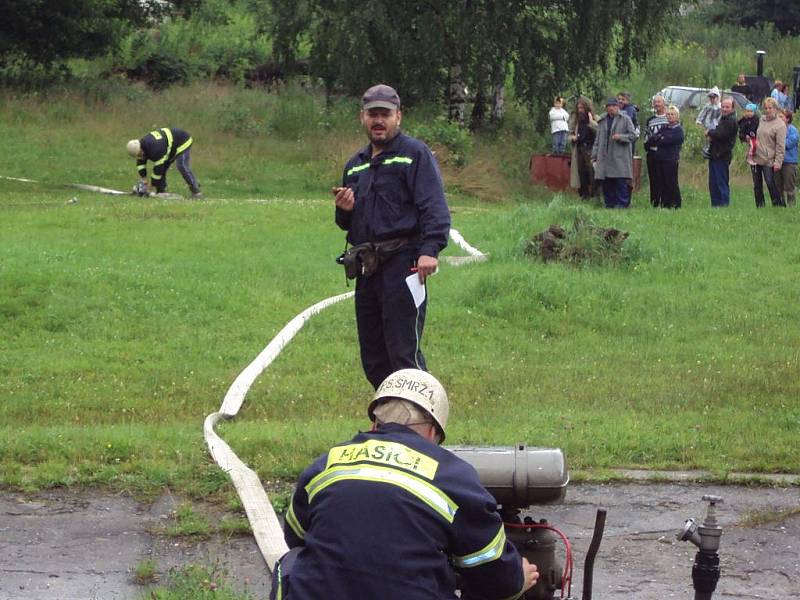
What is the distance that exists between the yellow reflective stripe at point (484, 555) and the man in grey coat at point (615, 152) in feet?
51.8

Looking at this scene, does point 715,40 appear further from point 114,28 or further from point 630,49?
point 114,28

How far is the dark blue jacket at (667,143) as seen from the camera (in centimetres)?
1936

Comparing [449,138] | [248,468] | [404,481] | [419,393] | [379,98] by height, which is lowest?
[449,138]

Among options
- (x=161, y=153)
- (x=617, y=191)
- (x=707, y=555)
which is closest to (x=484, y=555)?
(x=707, y=555)

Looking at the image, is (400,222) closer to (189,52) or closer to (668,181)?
(668,181)

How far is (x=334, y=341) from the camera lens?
448 inches

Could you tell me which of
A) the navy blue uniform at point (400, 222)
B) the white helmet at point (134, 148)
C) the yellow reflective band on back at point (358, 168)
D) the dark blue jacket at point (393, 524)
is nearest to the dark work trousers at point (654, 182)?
the white helmet at point (134, 148)

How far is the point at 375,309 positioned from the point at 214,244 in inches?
341

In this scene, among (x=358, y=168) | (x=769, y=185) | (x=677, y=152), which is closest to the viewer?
(x=358, y=168)

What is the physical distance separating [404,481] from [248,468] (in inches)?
138

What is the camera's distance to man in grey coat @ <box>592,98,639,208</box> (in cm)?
1939

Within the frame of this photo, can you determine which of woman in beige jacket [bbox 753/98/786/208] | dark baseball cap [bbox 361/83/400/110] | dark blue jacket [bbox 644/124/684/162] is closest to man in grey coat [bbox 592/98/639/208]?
dark blue jacket [bbox 644/124/684/162]

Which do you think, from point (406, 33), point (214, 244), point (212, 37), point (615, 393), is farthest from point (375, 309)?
point (212, 37)

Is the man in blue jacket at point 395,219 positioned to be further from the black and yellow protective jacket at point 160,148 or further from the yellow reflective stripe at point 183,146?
the yellow reflective stripe at point 183,146
